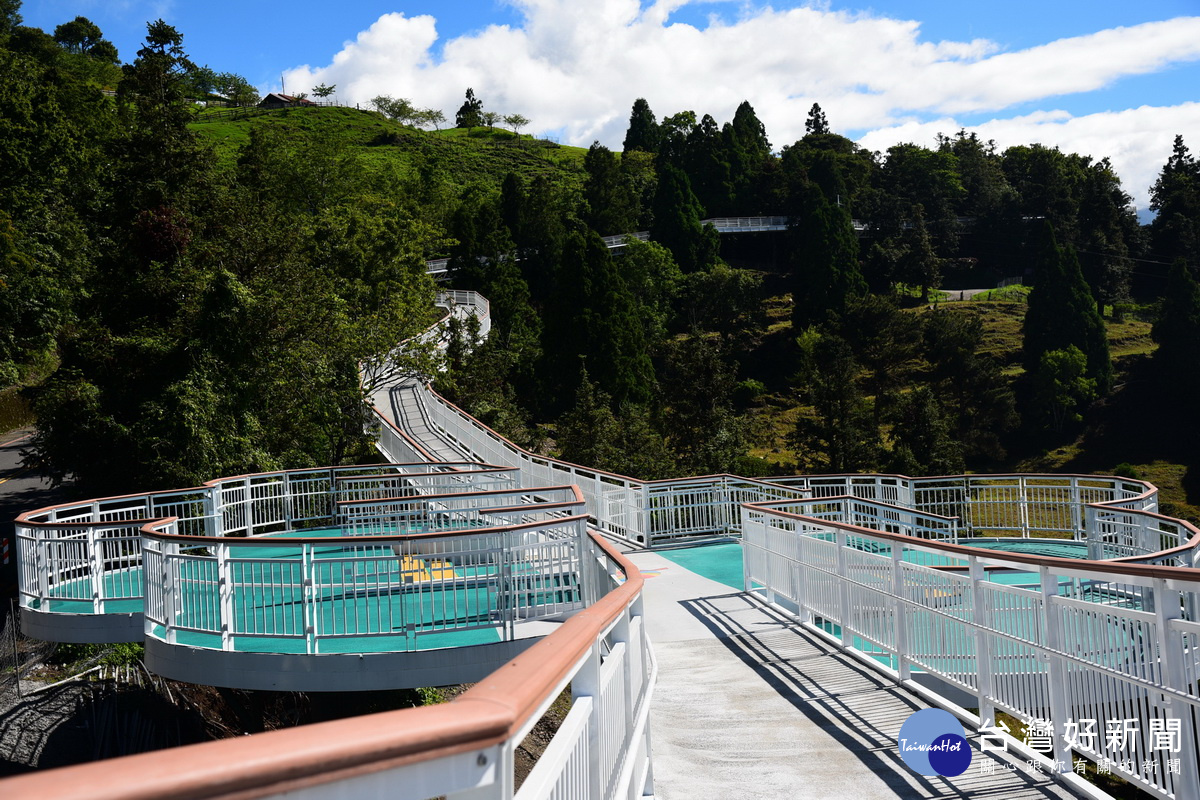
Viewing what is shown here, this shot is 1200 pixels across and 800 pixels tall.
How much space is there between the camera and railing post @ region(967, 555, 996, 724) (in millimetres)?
6828

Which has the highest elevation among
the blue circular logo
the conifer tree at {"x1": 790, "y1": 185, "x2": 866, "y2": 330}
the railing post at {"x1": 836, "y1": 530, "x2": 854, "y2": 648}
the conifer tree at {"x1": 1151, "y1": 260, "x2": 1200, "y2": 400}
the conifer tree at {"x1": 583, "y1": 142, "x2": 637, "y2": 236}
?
the conifer tree at {"x1": 583, "y1": 142, "x2": 637, "y2": 236}

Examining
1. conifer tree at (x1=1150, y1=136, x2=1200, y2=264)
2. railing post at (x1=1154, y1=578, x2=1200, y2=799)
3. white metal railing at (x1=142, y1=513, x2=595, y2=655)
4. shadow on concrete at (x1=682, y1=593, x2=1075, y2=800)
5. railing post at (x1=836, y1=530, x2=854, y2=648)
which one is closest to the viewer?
railing post at (x1=1154, y1=578, x2=1200, y2=799)

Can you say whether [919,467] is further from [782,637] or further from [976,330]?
[782,637]

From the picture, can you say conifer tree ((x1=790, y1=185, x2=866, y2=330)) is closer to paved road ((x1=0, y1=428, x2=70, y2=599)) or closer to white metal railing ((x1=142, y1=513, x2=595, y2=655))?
paved road ((x1=0, y1=428, x2=70, y2=599))

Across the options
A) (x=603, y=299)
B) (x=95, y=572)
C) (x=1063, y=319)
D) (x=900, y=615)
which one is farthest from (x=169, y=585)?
(x=1063, y=319)

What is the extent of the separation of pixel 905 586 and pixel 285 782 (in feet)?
25.5

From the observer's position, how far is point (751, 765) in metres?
6.52

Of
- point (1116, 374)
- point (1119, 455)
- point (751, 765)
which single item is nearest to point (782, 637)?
point (751, 765)

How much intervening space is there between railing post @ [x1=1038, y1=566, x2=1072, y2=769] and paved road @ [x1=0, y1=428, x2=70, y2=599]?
83.0 feet

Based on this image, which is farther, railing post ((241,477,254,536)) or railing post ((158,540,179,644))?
railing post ((241,477,254,536))

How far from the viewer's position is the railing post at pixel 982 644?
6.83 metres

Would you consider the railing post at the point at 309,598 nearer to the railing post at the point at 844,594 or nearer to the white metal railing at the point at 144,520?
the white metal railing at the point at 144,520

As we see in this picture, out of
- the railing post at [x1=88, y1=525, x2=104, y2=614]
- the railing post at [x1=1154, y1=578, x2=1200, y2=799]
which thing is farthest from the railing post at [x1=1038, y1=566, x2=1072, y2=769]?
the railing post at [x1=88, y1=525, x2=104, y2=614]

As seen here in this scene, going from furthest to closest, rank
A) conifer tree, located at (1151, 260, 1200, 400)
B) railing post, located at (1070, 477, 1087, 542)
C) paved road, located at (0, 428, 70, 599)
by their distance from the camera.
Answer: conifer tree, located at (1151, 260, 1200, 400) < paved road, located at (0, 428, 70, 599) < railing post, located at (1070, 477, 1087, 542)
